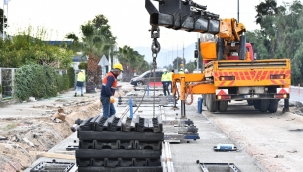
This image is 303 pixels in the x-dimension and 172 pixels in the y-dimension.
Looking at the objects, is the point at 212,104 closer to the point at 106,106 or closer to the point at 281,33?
the point at 106,106

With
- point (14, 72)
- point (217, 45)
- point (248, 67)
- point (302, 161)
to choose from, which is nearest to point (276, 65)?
point (248, 67)

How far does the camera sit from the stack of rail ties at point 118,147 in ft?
25.3

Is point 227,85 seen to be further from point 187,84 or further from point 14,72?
point 14,72

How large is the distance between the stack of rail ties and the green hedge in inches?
694

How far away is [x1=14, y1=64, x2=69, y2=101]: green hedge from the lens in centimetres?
2480

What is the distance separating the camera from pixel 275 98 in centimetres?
1836

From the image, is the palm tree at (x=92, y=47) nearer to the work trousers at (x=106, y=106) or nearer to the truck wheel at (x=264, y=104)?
the truck wheel at (x=264, y=104)

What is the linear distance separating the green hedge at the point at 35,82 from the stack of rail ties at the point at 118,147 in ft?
57.8

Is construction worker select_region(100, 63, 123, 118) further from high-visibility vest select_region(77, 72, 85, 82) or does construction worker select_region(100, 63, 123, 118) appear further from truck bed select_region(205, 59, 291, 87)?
high-visibility vest select_region(77, 72, 85, 82)

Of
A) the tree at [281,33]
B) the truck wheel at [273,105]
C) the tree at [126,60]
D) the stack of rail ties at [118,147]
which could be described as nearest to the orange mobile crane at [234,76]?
the truck wheel at [273,105]

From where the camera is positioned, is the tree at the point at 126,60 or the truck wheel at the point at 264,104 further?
the tree at the point at 126,60

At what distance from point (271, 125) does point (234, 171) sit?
26.2ft

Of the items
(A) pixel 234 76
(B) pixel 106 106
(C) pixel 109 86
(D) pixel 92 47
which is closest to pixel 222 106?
(A) pixel 234 76

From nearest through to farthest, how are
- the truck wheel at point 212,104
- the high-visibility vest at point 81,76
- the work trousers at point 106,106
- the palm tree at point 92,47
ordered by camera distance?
the work trousers at point 106,106 < the truck wheel at point 212,104 < the high-visibility vest at point 81,76 < the palm tree at point 92,47
